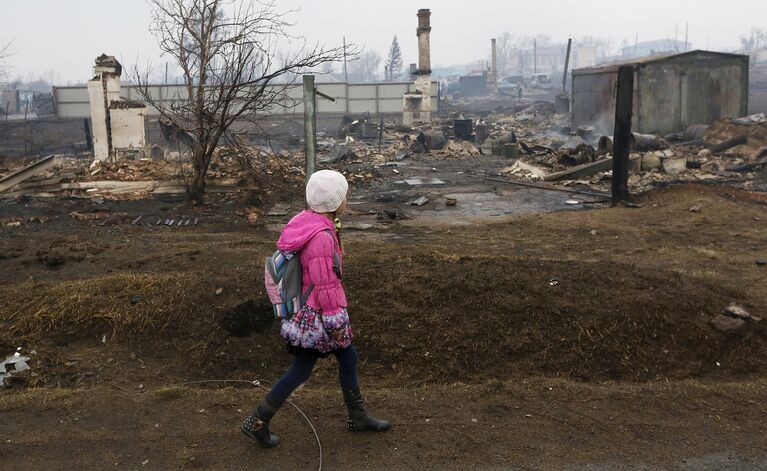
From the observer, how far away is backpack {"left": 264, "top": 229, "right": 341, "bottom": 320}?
3373 millimetres

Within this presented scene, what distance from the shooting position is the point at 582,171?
597 inches

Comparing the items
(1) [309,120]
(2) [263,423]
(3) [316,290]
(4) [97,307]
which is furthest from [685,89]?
(2) [263,423]

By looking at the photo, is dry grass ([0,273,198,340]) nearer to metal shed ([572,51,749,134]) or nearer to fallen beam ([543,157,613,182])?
fallen beam ([543,157,613,182])

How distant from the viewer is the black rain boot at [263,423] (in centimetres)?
349

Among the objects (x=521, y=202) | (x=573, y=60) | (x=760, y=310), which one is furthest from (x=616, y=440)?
(x=573, y=60)

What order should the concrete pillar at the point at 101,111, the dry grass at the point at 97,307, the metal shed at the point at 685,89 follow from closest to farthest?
the dry grass at the point at 97,307
the concrete pillar at the point at 101,111
the metal shed at the point at 685,89

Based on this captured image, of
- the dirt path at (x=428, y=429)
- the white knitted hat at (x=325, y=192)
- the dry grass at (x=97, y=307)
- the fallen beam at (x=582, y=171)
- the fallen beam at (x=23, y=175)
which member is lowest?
the dirt path at (x=428, y=429)

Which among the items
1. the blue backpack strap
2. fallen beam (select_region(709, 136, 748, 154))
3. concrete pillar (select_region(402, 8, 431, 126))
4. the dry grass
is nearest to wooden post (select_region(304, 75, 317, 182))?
the dry grass

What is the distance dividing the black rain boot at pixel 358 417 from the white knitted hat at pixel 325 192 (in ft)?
3.34

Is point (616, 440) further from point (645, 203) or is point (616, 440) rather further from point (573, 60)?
point (573, 60)

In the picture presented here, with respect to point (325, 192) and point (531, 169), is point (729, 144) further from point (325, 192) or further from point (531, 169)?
point (325, 192)

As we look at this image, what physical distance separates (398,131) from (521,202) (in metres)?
17.3

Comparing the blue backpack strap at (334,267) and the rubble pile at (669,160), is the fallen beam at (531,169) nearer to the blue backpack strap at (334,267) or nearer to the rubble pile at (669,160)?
the rubble pile at (669,160)

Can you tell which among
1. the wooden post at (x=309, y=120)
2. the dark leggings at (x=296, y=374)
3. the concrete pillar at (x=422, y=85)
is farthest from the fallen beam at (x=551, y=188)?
the concrete pillar at (x=422, y=85)
